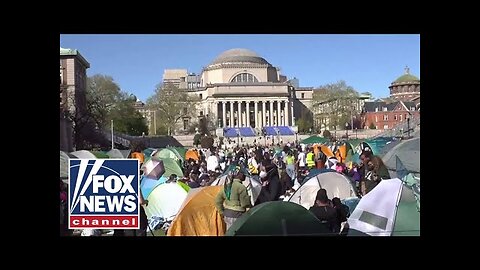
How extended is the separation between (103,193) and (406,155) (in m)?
3.40

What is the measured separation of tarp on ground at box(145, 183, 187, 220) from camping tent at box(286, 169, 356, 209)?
4.12 ft

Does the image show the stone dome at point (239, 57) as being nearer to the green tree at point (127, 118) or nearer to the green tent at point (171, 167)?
the green tree at point (127, 118)

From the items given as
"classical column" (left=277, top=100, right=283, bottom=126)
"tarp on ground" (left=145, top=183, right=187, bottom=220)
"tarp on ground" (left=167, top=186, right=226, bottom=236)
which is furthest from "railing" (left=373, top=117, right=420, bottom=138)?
"tarp on ground" (left=145, top=183, right=187, bottom=220)

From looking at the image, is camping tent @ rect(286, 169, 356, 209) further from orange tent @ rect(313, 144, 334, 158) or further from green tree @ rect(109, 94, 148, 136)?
green tree @ rect(109, 94, 148, 136)

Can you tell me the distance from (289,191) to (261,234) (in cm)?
61

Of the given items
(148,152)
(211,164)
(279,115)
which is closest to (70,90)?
(148,152)

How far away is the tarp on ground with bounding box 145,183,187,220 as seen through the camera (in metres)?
6.67

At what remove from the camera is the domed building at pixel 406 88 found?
6562 millimetres

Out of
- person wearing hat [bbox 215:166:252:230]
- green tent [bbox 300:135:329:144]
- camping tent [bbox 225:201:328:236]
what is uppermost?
green tent [bbox 300:135:329:144]

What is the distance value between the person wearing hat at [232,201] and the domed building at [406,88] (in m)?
1.99

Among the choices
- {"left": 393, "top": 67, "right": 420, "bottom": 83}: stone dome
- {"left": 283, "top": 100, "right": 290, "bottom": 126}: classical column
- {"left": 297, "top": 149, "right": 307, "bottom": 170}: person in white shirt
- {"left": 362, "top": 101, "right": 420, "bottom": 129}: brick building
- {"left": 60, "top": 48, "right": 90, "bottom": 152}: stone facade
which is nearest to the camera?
{"left": 60, "top": 48, "right": 90, "bottom": 152}: stone facade
